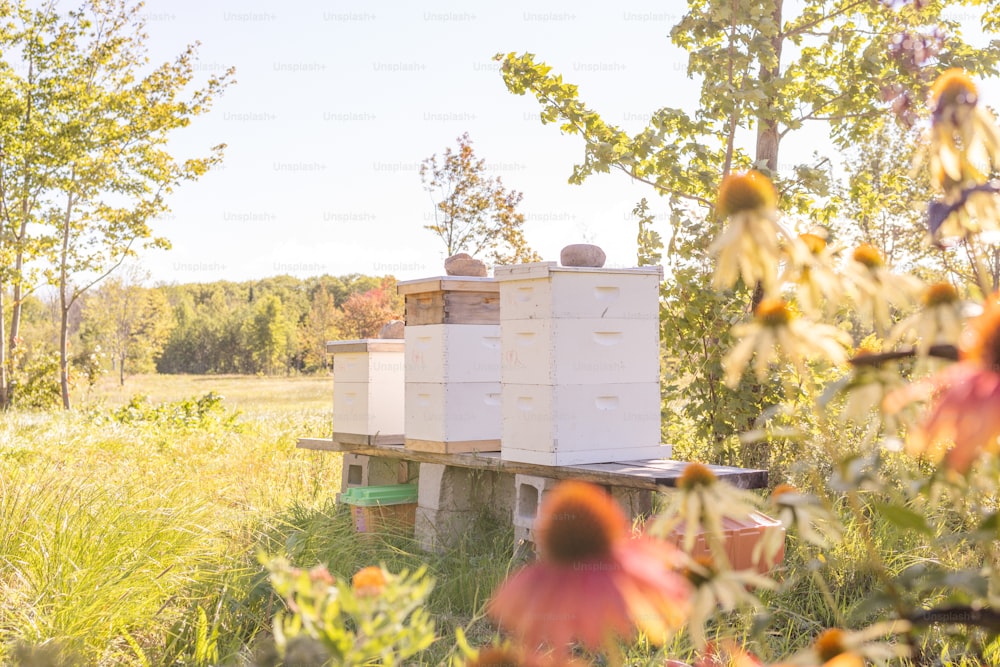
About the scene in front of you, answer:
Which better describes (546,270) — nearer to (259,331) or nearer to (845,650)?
(845,650)

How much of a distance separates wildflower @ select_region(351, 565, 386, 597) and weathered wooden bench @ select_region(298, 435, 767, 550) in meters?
3.21

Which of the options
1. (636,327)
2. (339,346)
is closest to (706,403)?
(636,327)

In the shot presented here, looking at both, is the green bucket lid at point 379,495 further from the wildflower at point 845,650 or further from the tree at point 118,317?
the tree at point 118,317

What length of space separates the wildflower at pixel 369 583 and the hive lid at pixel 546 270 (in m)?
3.75

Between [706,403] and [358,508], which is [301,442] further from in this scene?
[706,403]

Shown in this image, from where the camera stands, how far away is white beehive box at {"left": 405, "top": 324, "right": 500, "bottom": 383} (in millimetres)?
5555

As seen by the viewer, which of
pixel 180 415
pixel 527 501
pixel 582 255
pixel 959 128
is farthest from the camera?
pixel 180 415

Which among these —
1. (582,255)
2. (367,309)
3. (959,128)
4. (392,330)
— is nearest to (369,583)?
(959,128)

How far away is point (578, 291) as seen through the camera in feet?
15.9

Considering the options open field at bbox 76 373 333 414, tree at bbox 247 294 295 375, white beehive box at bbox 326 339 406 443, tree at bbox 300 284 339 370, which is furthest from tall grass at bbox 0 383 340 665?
tree at bbox 247 294 295 375

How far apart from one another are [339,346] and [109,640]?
134 inches

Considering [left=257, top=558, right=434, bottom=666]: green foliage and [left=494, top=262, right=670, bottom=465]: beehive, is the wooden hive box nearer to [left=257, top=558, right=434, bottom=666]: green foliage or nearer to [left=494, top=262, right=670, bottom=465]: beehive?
Result: [left=494, top=262, right=670, bottom=465]: beehive

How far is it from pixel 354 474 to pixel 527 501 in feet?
7.82

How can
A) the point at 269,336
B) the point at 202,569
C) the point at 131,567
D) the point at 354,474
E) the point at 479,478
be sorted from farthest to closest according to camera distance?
the point at 269,336
the point at 354,474
the point at 479,478
the point at 202,569
the point at 131,567
